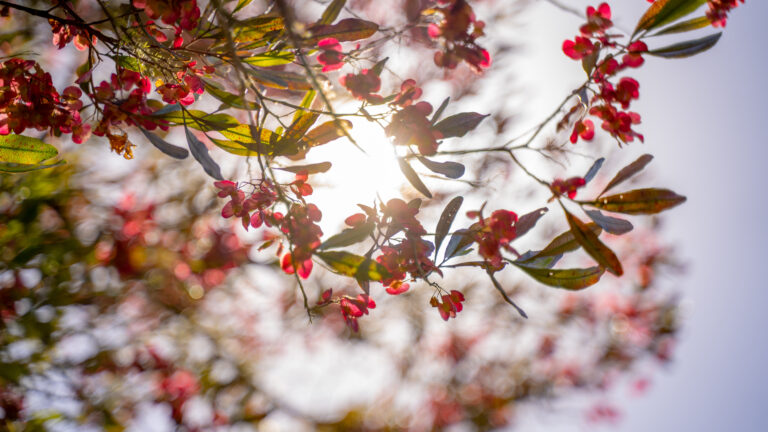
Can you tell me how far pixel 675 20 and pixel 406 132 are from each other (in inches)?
19.5

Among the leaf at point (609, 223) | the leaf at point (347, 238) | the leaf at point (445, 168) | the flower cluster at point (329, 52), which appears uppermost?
the flower cluster at point (329, 52)

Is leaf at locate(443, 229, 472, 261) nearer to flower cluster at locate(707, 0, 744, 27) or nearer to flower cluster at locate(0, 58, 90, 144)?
flower cluster at locate(707, 0, 744, 27)

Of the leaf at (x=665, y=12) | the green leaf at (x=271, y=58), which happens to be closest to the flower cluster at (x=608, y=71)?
the leaf at (x=665, y=12)

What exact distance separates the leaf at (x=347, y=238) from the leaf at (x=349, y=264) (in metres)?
0.02

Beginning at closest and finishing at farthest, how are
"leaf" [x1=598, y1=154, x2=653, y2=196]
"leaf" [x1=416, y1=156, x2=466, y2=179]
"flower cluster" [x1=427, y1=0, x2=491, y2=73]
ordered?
"flower cluster" [x1=427, y1=0, x2=491, y2=73] → "leaf" [x1=598, y1=154, x2=653, y2=196] → "leaf" [x1=416, y1=156, x2=466, y2=179]

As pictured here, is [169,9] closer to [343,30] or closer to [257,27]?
[257,27]

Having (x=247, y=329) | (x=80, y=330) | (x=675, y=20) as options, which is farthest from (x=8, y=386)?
(x=675, y=20)

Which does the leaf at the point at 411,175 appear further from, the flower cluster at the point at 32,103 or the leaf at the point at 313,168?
the flower cluster at the point at 32,103

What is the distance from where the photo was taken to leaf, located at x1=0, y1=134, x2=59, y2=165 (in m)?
0.89

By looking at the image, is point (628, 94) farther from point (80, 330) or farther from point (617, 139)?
point (80, 330)

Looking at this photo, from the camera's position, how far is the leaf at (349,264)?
2.32 feet

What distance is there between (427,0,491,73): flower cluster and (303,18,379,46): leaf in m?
0.16

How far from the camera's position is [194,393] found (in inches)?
105

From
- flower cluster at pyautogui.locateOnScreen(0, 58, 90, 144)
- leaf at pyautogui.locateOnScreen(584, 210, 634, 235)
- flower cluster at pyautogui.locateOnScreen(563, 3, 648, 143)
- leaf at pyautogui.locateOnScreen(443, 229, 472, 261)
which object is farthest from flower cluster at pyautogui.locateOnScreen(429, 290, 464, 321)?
flower cluster at pyautogui.locateOnScreen(0, 58, 90, 144)
